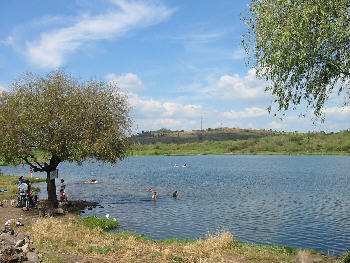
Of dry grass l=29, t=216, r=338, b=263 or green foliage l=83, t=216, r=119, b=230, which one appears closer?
dry grass l=29, t=216, r=338, b=263

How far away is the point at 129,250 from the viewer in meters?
17.5

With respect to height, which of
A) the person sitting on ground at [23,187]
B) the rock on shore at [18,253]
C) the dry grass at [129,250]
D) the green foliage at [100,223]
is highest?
the person sitting on ground at [23,187]

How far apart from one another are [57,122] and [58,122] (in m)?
0.09

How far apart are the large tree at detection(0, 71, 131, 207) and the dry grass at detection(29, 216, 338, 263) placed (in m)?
8.65

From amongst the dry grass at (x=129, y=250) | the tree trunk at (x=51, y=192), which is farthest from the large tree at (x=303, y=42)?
the tree trunk at (x=51, y=192)

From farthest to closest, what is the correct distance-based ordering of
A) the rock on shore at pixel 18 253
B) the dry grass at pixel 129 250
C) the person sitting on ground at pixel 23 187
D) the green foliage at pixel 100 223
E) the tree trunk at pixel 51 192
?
the tree trunk at pixel 51 192, the person sitting on ground at pixel 23 187, the green foliage at pixel 100 223, the dry grass at pixel 129 250, the rock on shore at pixel 18 253

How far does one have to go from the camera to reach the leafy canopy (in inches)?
1125

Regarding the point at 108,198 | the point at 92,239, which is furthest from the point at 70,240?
the point at 108,198

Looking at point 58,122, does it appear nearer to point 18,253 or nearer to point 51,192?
point 51,192

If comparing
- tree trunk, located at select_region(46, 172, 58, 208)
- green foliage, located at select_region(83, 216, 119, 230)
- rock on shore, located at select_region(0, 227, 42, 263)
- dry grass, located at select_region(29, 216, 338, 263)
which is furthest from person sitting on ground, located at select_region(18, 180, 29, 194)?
rock on shore, located at select_region(0, 227, 42, 263)

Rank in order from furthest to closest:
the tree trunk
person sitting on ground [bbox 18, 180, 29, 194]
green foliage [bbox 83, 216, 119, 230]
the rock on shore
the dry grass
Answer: the tree trunk < person sitting on ground [bbox 18, 180, 29, 194] < green foliage [bbox 83, 216, 119, 230] < the dry grass < the rock on shore

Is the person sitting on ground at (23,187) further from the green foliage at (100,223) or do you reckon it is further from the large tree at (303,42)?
the large tree at (303,42)

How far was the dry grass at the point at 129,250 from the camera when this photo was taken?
1619 cm

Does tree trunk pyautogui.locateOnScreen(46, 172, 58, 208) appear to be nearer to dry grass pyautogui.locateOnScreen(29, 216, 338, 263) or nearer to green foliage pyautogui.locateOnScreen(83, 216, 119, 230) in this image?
green foliage pyautogui.locateOnScreen(83, 216, 119, 230)
